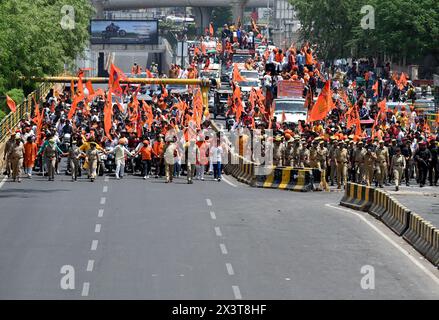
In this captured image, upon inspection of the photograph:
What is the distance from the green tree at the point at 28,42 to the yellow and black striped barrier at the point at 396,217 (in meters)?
21.2

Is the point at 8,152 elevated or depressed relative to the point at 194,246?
elevated

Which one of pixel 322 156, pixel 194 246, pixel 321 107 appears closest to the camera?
pixel 194 246

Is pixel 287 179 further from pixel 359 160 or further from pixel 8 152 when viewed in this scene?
pixel 8 152

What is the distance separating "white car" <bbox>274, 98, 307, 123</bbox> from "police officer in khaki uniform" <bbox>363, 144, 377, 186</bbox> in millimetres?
17693

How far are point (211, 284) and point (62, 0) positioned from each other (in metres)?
53.4

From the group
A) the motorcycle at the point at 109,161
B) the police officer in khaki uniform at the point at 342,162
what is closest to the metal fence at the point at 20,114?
the motorcycle at the point at 109,161

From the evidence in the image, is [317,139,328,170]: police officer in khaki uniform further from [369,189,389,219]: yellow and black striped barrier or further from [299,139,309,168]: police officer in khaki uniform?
[369,189,389,219]: yellow and black striped barrier

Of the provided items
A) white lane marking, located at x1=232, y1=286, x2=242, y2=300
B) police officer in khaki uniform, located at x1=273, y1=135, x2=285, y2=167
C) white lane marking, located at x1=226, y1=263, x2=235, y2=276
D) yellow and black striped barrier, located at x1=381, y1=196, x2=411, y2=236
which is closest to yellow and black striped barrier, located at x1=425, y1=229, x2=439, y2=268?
→ yellow and black striped barrier, located at x1=381, y1=196, x2=411, y2=236

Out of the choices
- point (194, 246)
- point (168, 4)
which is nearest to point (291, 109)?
point (194, 246)

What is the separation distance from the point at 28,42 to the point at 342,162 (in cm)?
1882

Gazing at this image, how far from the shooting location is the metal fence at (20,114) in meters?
53.7

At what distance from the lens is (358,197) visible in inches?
1617

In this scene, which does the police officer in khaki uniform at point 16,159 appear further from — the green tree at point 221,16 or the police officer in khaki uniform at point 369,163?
the green tree at point 221,16

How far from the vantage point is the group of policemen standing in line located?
46312 millimetres
